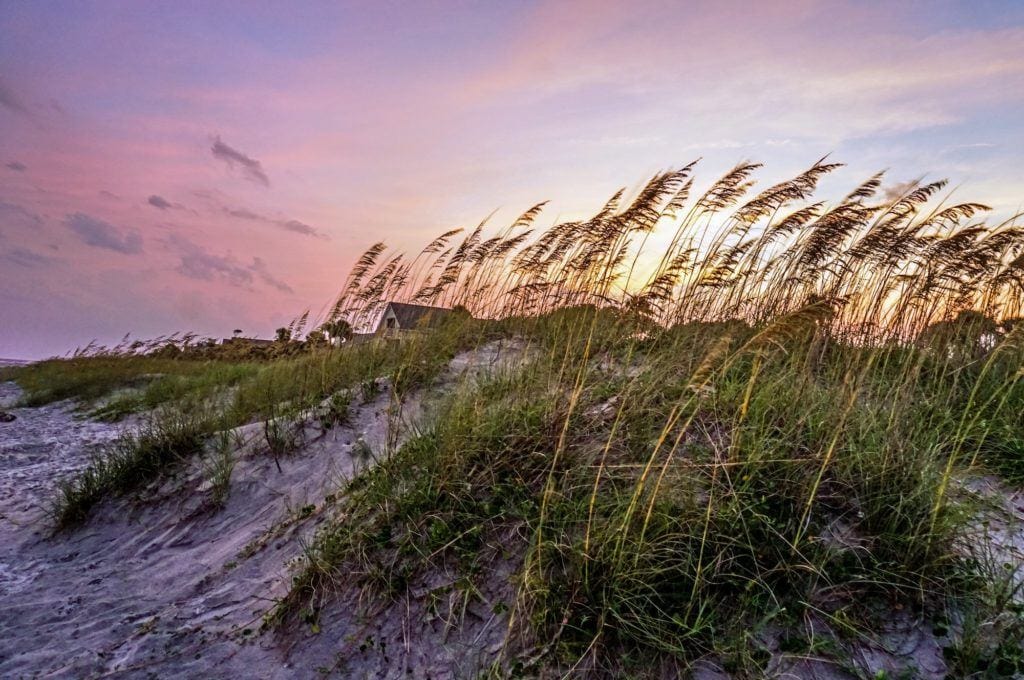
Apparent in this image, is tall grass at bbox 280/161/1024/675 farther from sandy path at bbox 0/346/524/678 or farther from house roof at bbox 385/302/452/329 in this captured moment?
house roof at bbox 385/302/452/329

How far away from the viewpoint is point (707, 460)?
12.9ft

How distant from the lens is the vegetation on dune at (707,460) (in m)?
3.04

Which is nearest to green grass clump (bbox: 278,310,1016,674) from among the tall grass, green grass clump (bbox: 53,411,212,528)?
the tall grass

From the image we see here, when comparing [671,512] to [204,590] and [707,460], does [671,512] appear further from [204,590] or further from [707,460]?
[204,590]

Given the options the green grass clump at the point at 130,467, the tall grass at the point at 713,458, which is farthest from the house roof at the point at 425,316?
the green grass clump at the point at 130,467

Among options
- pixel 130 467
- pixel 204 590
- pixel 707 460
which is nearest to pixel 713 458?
pixel 707 460

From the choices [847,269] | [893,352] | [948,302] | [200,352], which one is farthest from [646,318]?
[200,352]

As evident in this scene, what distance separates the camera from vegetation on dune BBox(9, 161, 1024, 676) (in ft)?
9.98

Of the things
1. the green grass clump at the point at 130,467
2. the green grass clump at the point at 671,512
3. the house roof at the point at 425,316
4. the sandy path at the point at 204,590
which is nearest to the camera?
the green grass clump at the point at 671,512

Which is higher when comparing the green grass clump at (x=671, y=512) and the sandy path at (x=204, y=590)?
the green grass clump at (x=671, y=512)

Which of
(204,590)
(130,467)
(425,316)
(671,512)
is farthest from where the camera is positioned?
(425,316)

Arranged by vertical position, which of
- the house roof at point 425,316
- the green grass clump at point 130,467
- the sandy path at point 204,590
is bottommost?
the sandy path at point 204,590

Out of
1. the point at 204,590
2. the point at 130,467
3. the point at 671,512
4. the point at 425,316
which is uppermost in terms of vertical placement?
the point at 425,316

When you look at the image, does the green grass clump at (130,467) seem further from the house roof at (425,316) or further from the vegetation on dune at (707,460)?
the house roof at (425,316)
